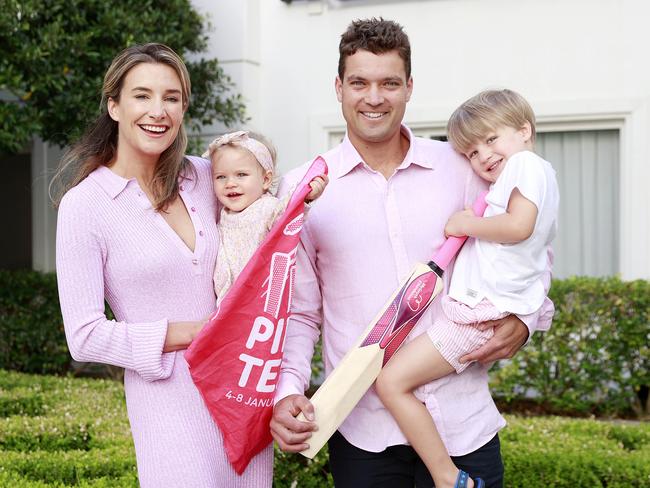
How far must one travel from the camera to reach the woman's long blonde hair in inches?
117

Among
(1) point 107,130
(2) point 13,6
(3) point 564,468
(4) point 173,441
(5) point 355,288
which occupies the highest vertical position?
(2) point 13,6

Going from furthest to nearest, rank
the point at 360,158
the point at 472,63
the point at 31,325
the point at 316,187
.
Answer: the point at 31,325 < the point at 472,63 < the point at 360,158 < the point at 316,187

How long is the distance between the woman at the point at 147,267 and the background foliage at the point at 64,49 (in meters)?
4.52

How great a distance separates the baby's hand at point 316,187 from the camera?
291cm

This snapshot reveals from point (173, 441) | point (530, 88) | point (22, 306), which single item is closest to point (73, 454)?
point (173, 441)

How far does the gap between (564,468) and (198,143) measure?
463cm

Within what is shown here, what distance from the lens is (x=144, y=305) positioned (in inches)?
114

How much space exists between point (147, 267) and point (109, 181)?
32 cm

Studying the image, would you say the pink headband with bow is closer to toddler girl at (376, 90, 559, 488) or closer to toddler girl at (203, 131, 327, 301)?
toddler girl at (203, 131, 327, 301)

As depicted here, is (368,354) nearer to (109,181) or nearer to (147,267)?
(147,267)

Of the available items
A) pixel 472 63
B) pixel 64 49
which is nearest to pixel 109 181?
pixel 64 49

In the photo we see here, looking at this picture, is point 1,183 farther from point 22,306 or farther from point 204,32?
point 204,32

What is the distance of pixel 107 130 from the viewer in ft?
10.1

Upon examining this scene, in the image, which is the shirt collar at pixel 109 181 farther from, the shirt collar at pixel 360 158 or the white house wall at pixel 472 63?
the white house wall at pixel 472 63
